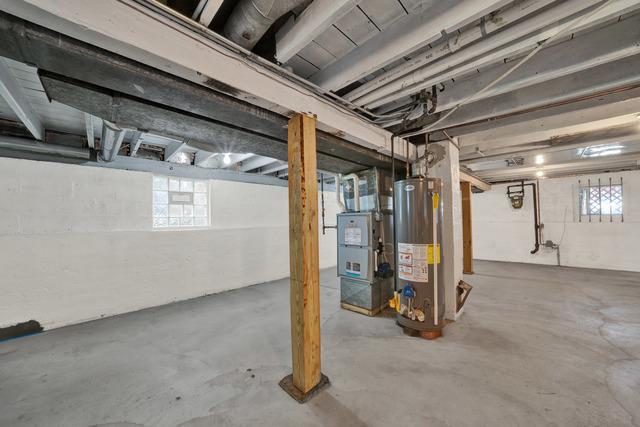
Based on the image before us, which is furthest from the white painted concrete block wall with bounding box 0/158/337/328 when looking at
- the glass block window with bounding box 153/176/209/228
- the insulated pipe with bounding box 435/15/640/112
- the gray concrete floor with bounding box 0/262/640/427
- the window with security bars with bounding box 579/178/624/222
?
the window with security bars with bounding box 579/178/624/222

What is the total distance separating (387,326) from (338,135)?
2.12 meters

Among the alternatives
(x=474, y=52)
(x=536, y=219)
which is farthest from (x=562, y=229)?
(x=474, y=52)

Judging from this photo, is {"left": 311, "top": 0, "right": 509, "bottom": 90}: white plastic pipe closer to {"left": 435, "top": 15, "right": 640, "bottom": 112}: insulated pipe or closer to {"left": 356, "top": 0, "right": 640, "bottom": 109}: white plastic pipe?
{"left": 356, "top": 0, "right": 640, "bottom": 109}: white plastic pipe

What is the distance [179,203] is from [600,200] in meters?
8.72

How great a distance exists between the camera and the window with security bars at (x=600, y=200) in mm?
5059

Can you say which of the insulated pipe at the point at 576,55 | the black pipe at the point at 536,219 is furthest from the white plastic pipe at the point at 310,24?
the black pipe at the point at 536,219

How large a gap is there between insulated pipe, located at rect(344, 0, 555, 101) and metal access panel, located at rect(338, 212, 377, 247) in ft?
5.07

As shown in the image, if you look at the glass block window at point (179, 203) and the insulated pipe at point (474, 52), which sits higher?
the insulated pipe at point (474, 52)

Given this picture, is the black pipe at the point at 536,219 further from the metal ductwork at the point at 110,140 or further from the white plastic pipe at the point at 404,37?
the metal ductwork at the point at 110,140

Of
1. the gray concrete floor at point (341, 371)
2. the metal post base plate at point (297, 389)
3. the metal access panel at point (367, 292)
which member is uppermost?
the metal access panel at point (367, 292)

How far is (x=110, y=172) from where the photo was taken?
3.15 m

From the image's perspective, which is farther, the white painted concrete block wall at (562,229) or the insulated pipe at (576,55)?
the white painted concrete block wall at (562,229)

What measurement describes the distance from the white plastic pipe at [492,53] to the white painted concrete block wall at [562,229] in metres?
6.16

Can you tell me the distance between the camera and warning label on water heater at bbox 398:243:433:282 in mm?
2266
